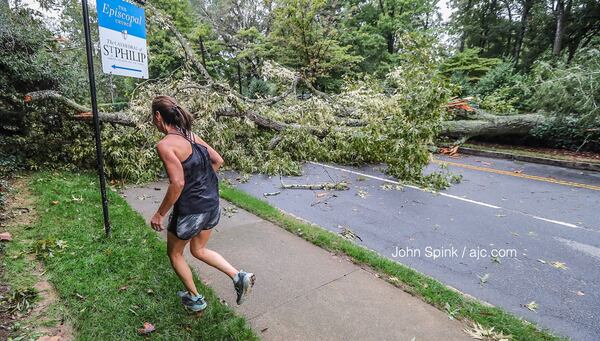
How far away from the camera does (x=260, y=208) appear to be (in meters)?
5.10

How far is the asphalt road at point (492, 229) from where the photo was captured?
3184 mm

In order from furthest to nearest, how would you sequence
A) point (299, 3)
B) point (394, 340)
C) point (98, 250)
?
1. point (299, 3)
2. point (98, 250)
3. point (394, 340)

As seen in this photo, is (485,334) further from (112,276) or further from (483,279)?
(112,276)

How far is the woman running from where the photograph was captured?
2.20m

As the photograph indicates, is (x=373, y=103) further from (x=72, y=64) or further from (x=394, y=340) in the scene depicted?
(x=72, y=64)

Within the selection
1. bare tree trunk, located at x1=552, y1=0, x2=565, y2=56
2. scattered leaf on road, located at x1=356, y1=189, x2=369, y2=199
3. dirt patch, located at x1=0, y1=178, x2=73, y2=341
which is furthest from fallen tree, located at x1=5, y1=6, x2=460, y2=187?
bare tree trunk, located at x1=552, y1=0, x2=565, y2=56

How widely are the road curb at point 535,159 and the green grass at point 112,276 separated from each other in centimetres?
1078

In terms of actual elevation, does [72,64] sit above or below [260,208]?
above

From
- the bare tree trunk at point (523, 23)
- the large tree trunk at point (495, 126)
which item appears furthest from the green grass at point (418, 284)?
the bare tree trunk at point (523, 23)

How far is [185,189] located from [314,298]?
1.51 m

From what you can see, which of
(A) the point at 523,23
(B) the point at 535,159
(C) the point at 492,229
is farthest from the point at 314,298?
(A) the point at 523,23

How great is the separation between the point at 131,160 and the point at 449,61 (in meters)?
19.1

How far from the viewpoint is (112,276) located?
121 inches

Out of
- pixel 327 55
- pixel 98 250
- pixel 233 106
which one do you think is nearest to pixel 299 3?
pixel 327 55
